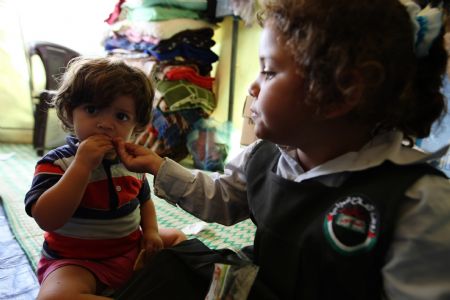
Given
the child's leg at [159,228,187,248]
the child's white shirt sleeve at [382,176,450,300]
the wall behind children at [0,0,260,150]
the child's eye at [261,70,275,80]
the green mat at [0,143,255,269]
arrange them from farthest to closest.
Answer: the wall behind children at [0,0,260,150], the green mat at [0,143,255,269], the child's leg at [159,228,187,248], the child's eye at [261,70,275,80], the child's white shirt sleeve at [382,176,450,300]

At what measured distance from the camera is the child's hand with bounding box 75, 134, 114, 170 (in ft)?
1.95

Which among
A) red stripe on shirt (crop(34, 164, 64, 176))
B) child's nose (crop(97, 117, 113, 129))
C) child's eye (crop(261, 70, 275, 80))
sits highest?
child's eye (crop(261, 70, 275, 80))

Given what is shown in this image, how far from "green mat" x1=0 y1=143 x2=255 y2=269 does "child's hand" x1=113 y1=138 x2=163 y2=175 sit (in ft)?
1.45

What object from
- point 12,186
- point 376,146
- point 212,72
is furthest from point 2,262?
point 212,72

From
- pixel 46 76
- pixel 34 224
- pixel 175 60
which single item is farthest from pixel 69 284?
pixel 46 76

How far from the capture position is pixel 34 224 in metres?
1.06

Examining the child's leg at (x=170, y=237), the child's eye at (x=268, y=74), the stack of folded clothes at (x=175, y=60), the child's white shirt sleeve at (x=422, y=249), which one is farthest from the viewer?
the stack of folded clothes at (x=175, y=60)

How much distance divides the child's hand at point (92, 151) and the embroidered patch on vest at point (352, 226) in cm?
39

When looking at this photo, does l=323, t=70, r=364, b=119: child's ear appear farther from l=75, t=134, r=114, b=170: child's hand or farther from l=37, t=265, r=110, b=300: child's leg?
l=37, t=265, r=110, b=300: child's leg

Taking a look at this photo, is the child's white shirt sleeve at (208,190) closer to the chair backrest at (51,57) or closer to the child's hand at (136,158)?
the child's hand at (136,158)

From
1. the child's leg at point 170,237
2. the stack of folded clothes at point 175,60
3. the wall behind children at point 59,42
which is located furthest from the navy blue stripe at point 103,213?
A: the wall behind children at point 59,42

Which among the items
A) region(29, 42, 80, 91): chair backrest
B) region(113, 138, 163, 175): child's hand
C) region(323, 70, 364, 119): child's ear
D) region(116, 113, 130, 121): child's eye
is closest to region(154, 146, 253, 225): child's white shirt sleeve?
region(113, 138, 163, 175): child's hand

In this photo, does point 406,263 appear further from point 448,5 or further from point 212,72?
point 212,72

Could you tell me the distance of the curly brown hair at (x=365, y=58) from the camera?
1.51 ft
